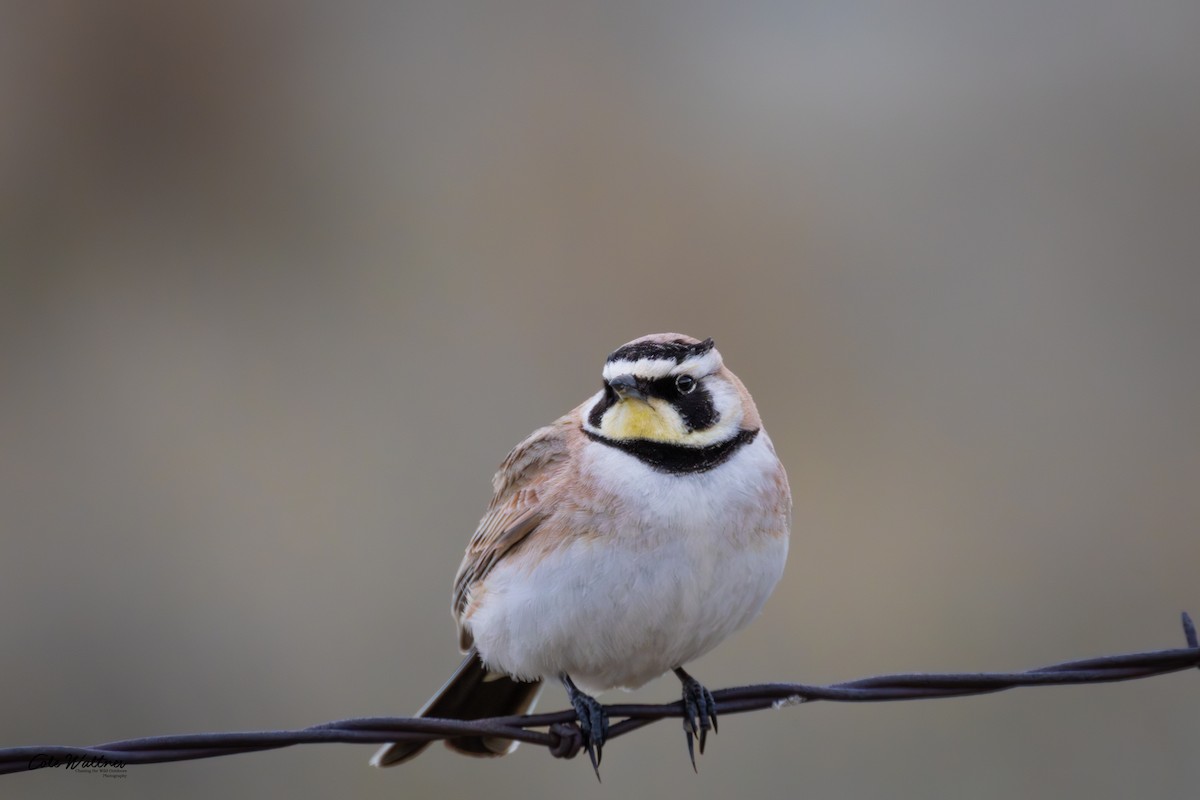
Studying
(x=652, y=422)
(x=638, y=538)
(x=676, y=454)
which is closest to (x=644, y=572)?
(x=638, y=538)

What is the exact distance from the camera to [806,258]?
1119 cm

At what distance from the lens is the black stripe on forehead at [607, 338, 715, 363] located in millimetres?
4668

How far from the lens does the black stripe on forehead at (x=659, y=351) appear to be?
A: 4.67 m

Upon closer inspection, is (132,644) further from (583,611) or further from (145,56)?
(145,56)

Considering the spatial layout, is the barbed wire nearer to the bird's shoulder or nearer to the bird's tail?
the bird's shoulder

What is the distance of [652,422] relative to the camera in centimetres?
473

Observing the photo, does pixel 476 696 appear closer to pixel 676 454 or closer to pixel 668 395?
pixel 676 454

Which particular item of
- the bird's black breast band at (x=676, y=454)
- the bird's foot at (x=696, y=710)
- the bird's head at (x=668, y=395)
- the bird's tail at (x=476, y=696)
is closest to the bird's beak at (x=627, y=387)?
the bird's head at (x=668, y=395)

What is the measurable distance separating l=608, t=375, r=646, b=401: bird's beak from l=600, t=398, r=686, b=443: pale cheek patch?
0.13 feet

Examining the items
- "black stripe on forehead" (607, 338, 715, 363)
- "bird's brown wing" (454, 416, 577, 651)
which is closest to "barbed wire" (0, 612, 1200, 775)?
"bird's brown wing" (454, 416, 577, 651)

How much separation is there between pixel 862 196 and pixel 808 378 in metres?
2.22

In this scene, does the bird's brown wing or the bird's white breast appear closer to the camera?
the bird's white breast

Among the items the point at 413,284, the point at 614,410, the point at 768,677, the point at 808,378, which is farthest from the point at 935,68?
the point at 614,410

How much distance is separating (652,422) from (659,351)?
258 millimetres
